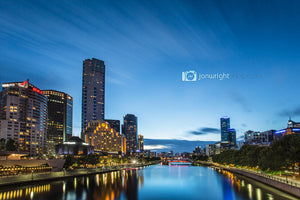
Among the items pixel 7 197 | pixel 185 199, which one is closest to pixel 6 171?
pixel 7 197

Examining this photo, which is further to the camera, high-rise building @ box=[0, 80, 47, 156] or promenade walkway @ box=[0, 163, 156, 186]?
high-rise building @ box=[0, 80, 47, 156]

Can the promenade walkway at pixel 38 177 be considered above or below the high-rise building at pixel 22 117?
below

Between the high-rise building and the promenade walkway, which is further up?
the high-rise building

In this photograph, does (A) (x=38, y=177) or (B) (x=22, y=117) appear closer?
(A) (x=38, y=177)

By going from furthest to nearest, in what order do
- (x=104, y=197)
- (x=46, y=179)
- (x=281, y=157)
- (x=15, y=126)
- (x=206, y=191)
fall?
(x=15, y=126) < (x=46, y=179) < (x=206, y=191) < (x=281, y=157) < (x=104, y=197)

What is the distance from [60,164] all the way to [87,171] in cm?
1327

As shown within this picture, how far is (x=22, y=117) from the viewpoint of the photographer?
186 meters

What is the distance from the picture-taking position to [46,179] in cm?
8669

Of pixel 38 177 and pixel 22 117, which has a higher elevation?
pixel 22 117

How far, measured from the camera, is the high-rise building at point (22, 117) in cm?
17625

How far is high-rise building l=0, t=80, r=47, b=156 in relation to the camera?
17625 cm

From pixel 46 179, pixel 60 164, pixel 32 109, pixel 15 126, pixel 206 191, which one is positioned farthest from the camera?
pixel 32 109

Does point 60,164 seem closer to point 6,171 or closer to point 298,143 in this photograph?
point 6,171

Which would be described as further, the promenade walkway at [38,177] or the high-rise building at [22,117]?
the high-rise building at [22,117]
